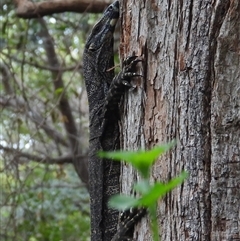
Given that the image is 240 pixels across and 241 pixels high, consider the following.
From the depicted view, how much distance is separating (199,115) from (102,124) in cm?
103

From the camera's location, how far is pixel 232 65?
1.93m

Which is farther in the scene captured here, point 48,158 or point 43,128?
point 43,128

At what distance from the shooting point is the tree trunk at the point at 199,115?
1884 mm

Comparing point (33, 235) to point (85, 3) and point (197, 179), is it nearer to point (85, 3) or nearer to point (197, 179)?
point (85, 3)

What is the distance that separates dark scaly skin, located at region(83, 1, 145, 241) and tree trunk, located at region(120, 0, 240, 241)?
60cm

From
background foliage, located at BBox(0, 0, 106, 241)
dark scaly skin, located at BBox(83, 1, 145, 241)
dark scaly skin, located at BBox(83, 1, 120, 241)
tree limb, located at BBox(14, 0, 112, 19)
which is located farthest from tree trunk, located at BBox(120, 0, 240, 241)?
background foliage, located at BBox(0, 0, 106, 241)

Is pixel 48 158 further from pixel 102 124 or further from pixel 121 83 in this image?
pixel 121 83

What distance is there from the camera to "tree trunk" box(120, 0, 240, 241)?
188 centimetres

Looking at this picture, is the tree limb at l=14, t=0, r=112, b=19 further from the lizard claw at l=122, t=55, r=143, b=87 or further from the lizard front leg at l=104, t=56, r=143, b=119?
the lizard claw at l=122, t=55, r=143, b=87

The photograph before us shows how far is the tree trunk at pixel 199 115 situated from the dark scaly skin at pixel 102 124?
60 cm

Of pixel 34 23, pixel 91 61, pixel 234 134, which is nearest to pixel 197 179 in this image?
pixel 234 134

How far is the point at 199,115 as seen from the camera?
196 cm

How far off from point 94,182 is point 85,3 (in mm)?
1845

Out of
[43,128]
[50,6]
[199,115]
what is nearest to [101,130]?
[199,115]
